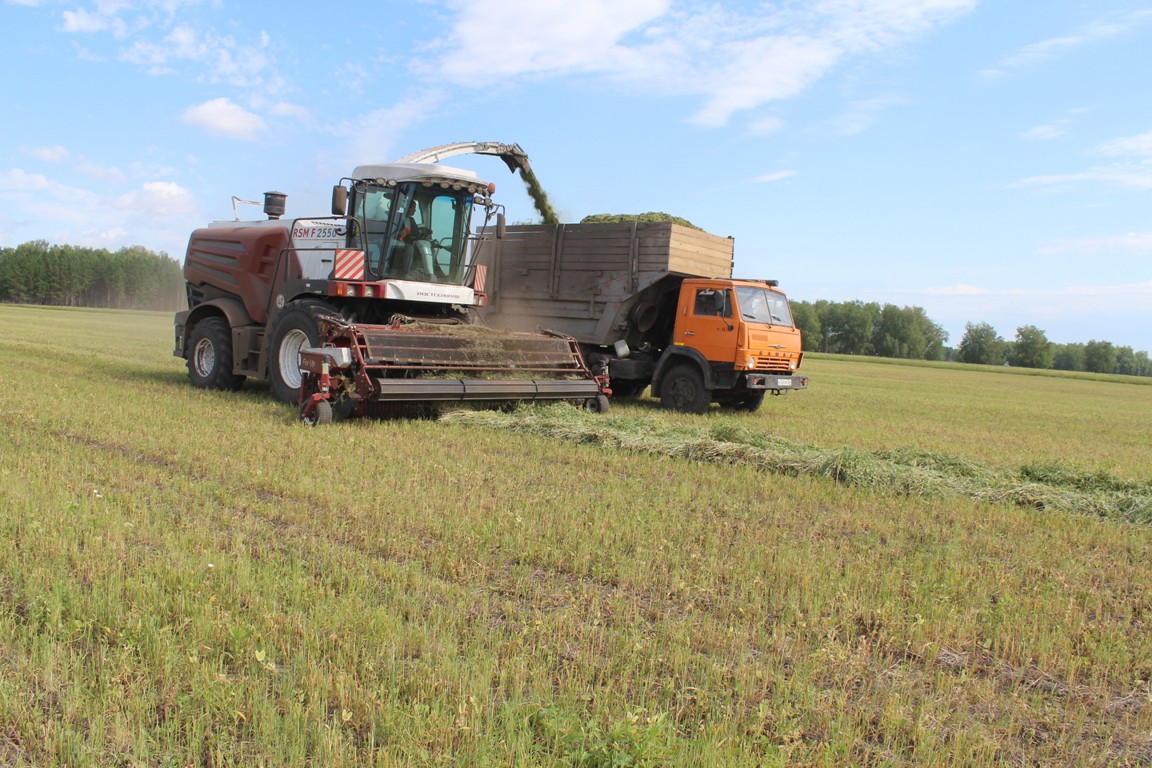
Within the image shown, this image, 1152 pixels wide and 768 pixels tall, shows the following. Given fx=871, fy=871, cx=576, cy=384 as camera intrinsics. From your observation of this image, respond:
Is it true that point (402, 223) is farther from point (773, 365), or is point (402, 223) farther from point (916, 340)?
point (916, 340)

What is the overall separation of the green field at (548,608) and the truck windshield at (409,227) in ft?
13.1

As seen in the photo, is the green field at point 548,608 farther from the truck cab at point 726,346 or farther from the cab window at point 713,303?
the cab window at point 713,303

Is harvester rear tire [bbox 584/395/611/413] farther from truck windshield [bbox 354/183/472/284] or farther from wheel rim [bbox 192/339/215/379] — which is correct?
wheel rim [bbox 192/339/215/379]

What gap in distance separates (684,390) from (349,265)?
5.74 metres

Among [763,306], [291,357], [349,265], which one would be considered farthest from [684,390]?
[291,357]

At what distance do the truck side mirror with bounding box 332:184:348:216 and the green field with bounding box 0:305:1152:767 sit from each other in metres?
3.62

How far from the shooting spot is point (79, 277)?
89438 mm

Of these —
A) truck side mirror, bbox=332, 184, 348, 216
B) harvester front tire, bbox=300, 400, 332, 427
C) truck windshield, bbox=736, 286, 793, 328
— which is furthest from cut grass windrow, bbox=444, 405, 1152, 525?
truck windshield, bbox=736, 286, 793, 328

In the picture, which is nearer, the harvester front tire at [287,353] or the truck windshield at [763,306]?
the harvester front tire at [287,353]

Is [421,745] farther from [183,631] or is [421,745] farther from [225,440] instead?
[225,440]

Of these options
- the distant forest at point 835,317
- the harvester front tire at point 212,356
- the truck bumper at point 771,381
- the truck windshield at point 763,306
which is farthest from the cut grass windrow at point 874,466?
the distant forest at point 835,317

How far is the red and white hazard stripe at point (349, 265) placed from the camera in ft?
36.3

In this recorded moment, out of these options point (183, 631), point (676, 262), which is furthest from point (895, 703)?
point (676, 262)

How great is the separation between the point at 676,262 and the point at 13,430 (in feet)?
30.5
